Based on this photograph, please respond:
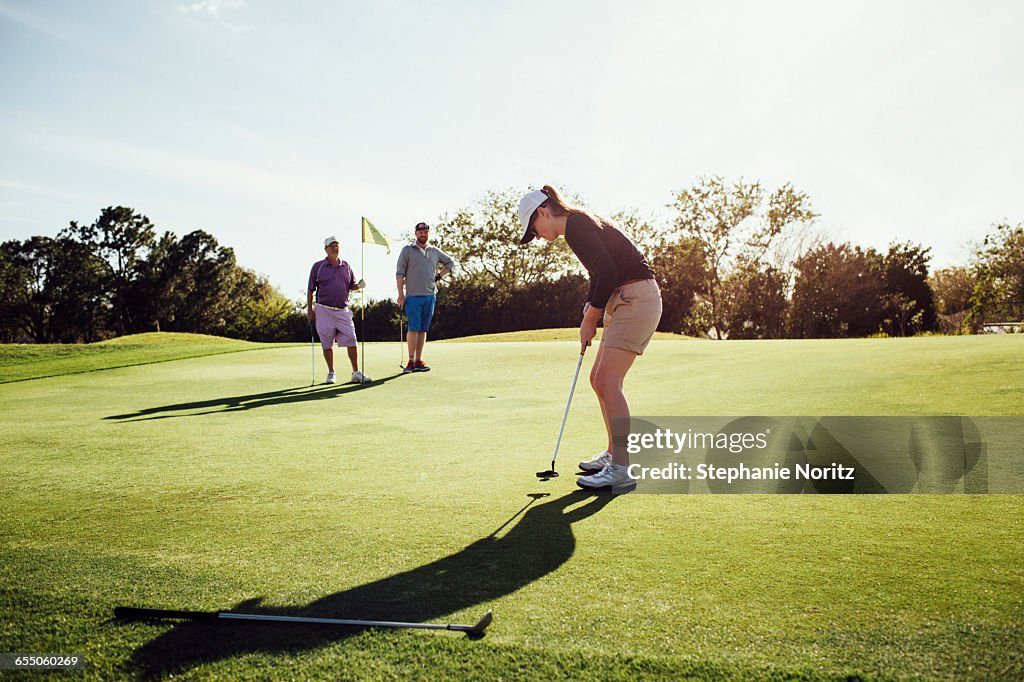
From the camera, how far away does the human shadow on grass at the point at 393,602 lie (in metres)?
2.15

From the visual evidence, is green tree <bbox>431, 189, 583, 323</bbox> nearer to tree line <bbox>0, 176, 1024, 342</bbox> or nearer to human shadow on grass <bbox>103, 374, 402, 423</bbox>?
tree line <bbox>0, 176, 1024, 342</bbox>

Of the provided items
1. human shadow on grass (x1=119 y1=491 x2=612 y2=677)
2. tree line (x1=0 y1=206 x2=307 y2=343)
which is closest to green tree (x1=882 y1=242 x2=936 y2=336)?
human shadow on grass (x1=119 y1=491 x2=612 y2=677)

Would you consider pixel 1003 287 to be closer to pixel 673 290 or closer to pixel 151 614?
pixel 673 290

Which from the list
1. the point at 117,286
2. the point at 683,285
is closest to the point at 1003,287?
the point at 683,285

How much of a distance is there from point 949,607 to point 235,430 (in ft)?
17.9

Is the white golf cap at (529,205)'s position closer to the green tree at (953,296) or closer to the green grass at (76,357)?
the green grass at (76,357)

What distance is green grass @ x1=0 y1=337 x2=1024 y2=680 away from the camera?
2064mm

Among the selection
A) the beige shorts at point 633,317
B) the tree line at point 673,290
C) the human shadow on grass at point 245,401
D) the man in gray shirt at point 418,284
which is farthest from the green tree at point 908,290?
the beige shorts at point 633,317

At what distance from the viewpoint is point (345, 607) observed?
7.87ft

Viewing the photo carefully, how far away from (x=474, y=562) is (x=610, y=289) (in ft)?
6.85

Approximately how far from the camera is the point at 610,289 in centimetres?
427

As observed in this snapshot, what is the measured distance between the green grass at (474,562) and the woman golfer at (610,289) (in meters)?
0.59

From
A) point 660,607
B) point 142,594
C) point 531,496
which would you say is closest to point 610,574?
point 660,607

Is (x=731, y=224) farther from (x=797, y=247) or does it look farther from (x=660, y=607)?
(x=660, y=607)
